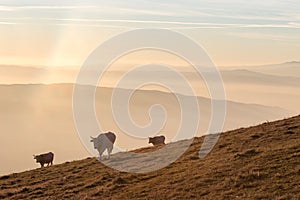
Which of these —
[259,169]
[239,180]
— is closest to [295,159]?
[259,169]

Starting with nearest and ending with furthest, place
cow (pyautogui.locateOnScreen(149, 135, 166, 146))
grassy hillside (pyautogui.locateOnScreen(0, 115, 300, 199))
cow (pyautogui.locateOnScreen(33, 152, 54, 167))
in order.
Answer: grassy hillside (pyautogui.locateOnScreen(0, 115, 300, 199))
cow (pyautogui.locateOnScreen(33, 152, 54, 167))
cow (pyautogui.locateOnScreen(149, 135, 166, 146))

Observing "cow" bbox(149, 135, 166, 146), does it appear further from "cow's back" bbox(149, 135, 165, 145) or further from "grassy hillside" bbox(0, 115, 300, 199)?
"grassy hillside" bbox(0, 115, 300, 199)

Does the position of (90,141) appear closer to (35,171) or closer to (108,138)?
(108,138)

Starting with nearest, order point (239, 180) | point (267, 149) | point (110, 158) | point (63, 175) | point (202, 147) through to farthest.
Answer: point (239, 180)
point (267, 149)
point (63, 175)
point (202, 147)
point (110, 158)

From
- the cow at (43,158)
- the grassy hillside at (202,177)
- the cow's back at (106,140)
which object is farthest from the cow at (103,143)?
the cow at (43,158)

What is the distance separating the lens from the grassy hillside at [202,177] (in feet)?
69.0

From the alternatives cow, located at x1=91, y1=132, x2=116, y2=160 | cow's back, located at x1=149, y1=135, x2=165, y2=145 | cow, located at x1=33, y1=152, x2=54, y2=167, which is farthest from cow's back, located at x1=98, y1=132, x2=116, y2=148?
cow's back, located at x1=149, y1=135, x2=165, y2=145

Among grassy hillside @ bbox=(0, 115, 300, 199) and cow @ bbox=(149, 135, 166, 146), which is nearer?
grassy hillside @ bbox=(0, 115, 300, 199)

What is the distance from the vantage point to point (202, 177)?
77.4 ft

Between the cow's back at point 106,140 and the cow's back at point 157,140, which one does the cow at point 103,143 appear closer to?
the cow's back at point 106,140

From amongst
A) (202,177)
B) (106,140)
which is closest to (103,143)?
(106,140)

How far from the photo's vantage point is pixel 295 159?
77.4ft

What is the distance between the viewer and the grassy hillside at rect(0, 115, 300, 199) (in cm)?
2103

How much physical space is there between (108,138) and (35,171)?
615 centimetres
